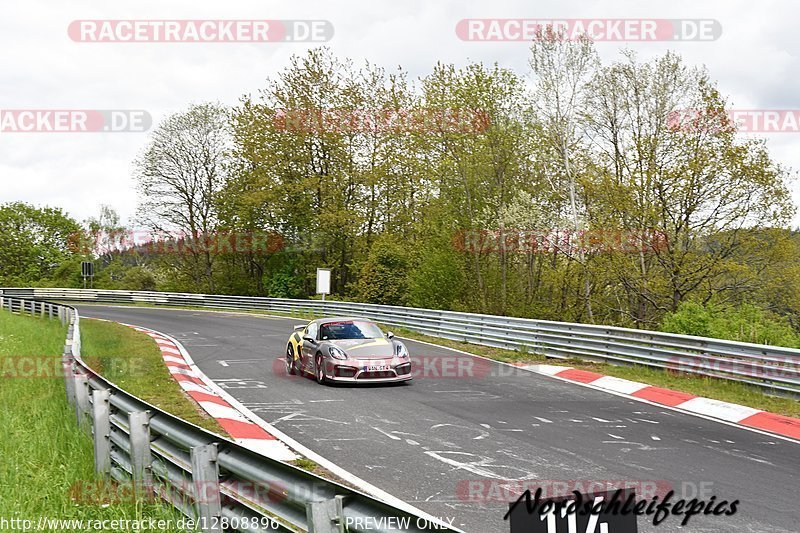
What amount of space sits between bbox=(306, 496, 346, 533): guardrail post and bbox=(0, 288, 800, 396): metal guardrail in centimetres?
1037

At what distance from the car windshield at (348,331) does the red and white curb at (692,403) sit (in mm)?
3884

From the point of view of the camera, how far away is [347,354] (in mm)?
13320

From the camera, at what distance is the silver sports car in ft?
43.2

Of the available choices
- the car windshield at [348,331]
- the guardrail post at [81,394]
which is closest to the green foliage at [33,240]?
the car windshield at [348,331]

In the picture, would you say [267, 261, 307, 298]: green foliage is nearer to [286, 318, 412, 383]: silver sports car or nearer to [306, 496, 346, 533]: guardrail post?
[286, 318, 412, 383]: silver sports car

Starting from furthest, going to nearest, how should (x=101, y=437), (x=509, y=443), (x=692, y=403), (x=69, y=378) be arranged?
1. (x=692, y=403)
2. (x=69, y=378)
3. (x=509, y=443)
4. (x=101, y=437)

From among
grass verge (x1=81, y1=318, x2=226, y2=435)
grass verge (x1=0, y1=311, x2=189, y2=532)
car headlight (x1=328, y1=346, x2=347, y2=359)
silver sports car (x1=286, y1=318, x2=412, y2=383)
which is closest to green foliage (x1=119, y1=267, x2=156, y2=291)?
grass verge (x1=81, y1=318, x2=226, y2=435)

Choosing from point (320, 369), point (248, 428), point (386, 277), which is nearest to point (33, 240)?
point (386, 277)

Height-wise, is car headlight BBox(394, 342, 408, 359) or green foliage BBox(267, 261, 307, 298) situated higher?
green foliage BBox(267, 261, 307, 298)

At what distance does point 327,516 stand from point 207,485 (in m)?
1.57

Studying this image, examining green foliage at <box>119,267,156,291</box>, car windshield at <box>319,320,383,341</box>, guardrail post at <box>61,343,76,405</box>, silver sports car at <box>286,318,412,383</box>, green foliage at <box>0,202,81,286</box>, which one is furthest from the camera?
green foliage at <box>0,202,81,286</box>

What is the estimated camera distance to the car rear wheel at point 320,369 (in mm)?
13461

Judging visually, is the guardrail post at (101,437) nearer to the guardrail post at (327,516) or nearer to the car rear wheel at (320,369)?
the guardrail post at (327,516)

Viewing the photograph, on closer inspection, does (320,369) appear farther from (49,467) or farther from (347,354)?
(49,467)
